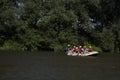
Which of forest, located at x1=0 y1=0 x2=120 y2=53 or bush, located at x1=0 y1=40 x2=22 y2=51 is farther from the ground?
forest, located at x1=0 y1=0 x2=120 y2=53

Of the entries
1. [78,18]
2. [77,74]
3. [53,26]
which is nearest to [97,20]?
[78,18]

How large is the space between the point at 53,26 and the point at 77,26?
16.2 feet

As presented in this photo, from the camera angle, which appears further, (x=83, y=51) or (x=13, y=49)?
(x=13, y=49)

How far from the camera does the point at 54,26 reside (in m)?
65.7

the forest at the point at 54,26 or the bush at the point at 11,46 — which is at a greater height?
the forest at the point at 54,26

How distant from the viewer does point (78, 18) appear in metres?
67.5

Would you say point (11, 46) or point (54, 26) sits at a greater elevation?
point (54, 26)

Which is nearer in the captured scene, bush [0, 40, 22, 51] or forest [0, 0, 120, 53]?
bush [0, 40, 22, 51]

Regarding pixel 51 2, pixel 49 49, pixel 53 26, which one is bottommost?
pixel 49 49

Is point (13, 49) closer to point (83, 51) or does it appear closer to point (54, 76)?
point (83, 51)

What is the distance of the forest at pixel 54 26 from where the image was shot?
64.2 metres

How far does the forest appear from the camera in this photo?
211 feet

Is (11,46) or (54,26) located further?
(54,26)

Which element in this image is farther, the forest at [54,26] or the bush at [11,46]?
the forest at [54,26]
